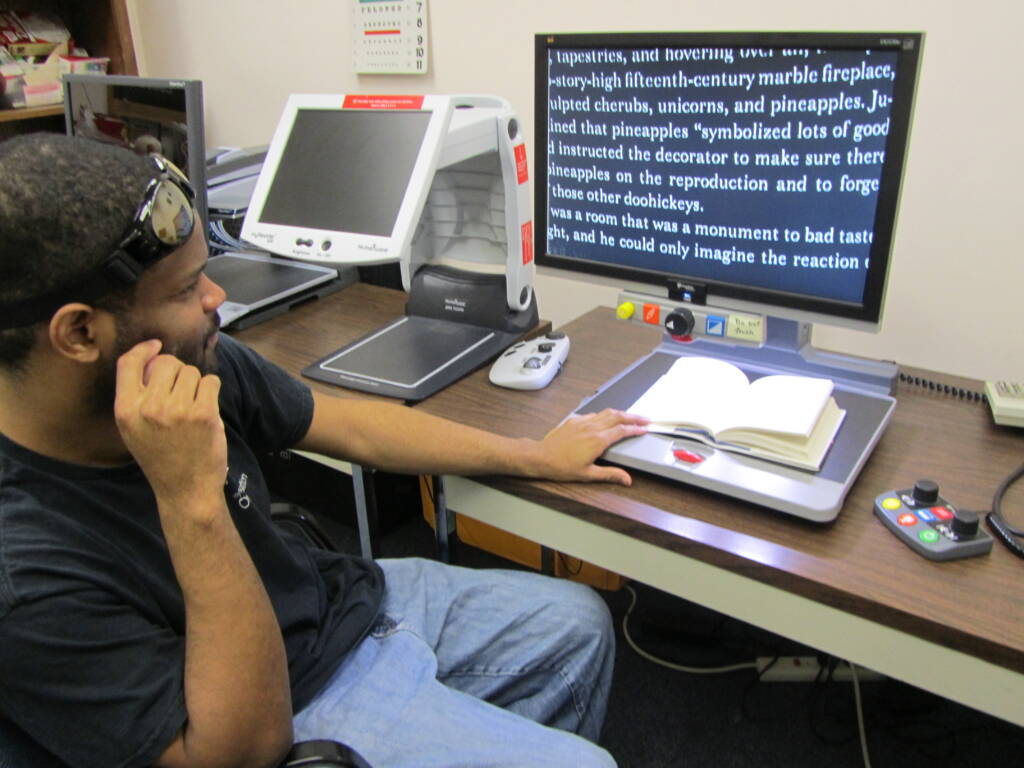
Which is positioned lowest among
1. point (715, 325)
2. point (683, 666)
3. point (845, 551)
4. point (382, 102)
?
point (683, 666)

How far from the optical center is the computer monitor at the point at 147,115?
1.66 meters

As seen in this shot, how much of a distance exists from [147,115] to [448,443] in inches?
44.7

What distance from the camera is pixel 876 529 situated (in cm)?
99

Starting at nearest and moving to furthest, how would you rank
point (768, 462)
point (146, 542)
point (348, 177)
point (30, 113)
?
1. point (146, 542)
2. point (768, 462)
3. point (348, 177)
4. point (30, 113)

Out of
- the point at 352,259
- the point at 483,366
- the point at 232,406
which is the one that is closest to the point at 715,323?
the point at 483,366

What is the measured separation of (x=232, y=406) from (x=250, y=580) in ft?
1.16

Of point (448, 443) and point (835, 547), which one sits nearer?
point (835, 547)

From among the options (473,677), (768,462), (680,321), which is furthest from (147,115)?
(768,462)

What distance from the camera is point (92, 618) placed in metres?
0.78

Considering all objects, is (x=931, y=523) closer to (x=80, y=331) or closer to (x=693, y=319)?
(x=693, y=319)

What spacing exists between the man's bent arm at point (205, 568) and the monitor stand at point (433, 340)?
20.4 inches

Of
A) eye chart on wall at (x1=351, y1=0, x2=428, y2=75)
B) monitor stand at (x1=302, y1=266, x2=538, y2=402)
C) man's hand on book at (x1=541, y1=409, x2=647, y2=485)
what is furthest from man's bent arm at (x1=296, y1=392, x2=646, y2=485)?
eye chart on wall at (x1=351, y1=0, x2=428, y2=75)

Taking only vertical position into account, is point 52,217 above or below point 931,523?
above

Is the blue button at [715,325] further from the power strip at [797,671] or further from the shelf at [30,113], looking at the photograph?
the shelf at [30,113]
